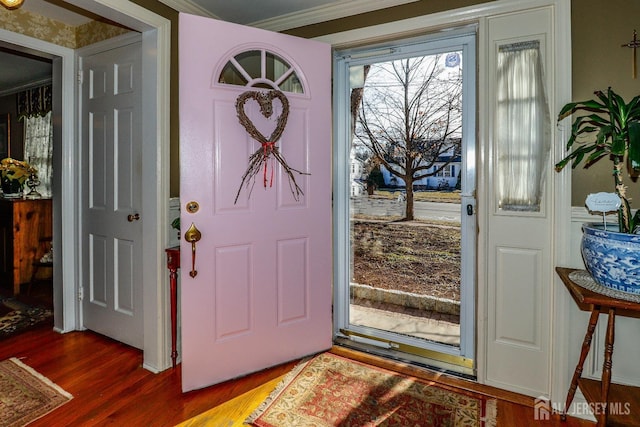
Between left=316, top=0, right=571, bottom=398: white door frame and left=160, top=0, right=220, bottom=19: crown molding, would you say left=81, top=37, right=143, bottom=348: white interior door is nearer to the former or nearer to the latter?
left=160, top=0, right=220, bottom=19: crown molding

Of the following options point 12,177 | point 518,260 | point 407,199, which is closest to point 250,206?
point 407,199

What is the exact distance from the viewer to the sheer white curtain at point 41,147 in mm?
4398

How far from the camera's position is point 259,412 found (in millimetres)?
1917

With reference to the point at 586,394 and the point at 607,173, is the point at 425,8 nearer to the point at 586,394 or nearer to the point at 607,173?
the point at 607,173

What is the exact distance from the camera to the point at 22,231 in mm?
3910

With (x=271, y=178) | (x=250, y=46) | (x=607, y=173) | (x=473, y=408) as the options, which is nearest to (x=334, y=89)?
(x=250, y=46)

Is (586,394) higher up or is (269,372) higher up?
(586,394)

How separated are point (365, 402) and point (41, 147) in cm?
479

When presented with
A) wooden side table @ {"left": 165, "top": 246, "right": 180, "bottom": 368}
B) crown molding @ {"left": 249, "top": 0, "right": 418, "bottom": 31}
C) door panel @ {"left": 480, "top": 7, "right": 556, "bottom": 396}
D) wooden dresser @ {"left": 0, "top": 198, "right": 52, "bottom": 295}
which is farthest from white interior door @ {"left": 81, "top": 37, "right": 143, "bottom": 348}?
door panel @ {"left": 480, "top": 7, "right": 556, "bottom": 396}

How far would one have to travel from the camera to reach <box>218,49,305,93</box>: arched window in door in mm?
2268

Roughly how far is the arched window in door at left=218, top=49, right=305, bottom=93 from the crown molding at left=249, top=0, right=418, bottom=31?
1.34ft

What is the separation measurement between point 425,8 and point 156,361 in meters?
2.80

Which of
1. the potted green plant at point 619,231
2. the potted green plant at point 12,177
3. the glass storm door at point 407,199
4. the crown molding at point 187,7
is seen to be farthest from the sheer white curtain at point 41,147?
the potted green plant at point 619,231

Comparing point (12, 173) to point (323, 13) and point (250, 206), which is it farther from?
point (323, 13)
